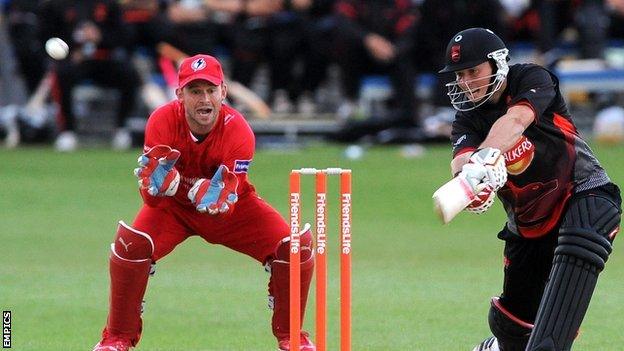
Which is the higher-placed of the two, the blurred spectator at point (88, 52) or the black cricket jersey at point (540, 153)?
the blurred spectator at point (88, 52)

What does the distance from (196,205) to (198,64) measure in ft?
2.58

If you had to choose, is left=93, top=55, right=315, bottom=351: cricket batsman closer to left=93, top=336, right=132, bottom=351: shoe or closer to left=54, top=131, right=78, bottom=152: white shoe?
left=93, top=336, right=132, bottom=351: shoe

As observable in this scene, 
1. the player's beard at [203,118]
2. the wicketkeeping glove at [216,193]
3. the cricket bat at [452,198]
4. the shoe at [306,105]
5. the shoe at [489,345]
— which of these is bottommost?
the shoe at [489,345]

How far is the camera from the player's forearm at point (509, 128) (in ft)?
21.7

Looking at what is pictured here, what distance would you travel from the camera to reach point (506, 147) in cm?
659

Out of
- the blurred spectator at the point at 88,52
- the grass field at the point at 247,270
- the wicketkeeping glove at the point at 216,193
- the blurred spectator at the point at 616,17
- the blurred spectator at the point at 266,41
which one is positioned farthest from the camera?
the blurred spectator at the point at 616,17

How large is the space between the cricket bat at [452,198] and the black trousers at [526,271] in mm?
1105

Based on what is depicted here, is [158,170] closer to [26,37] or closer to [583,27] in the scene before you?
[26,37]

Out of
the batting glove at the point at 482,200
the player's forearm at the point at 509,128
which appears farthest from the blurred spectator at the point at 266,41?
the batting glove at the point at 482,200

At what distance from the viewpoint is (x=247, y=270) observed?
1159 cm

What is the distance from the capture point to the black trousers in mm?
7375

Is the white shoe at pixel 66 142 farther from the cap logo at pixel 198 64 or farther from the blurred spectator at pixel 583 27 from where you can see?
the cap logo at pixel 198 64

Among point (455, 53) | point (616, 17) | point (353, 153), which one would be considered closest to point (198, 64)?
point (455, 53)

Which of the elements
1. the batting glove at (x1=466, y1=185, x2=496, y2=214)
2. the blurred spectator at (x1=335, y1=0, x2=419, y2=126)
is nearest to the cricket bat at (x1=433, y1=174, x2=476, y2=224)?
the batting glove at (x1=466, y1=185, x2=496, y2=214)
